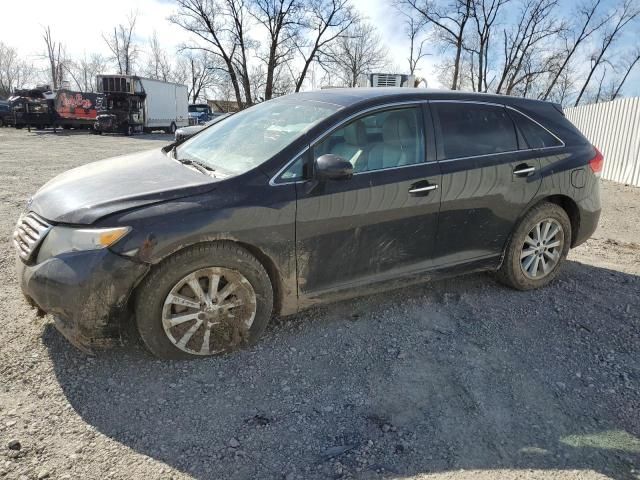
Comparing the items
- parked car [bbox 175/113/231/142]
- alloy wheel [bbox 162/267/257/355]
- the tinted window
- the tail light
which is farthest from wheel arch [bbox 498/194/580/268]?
parked car [bbox 175/113/231/142]

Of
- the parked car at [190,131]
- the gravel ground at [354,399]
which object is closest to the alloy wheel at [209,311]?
the gravel ground at [354,399]

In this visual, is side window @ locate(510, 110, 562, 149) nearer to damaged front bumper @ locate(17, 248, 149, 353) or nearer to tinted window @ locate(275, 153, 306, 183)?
tinted window @ locate(275, 153, 306, 183)

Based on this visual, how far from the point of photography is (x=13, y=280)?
13.4ft

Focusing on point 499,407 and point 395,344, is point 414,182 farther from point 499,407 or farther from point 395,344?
point 499,407

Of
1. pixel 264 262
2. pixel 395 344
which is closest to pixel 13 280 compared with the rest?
pixel 264 262

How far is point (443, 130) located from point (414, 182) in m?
0.56

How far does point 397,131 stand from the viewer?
352cm

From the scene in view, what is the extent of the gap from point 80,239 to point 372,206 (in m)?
1.81

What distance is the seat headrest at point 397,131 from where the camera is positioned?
3.47 meters

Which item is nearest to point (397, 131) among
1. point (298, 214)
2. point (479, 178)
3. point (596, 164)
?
point (479, 178)

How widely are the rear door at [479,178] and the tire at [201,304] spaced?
148 cm

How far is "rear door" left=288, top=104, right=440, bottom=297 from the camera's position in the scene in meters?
3.13

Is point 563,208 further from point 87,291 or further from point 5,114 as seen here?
point 5,114

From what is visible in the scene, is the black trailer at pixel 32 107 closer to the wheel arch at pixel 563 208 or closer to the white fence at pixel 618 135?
the white fence at pixel 618 135
